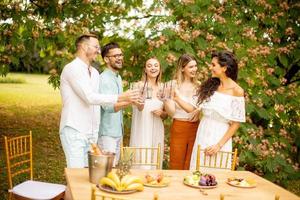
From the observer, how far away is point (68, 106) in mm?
3551

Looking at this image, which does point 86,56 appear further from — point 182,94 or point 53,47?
point 53,47

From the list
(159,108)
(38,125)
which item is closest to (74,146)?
(159,108)

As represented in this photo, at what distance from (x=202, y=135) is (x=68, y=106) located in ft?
4.11

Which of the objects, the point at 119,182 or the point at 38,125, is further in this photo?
the point at 38,125

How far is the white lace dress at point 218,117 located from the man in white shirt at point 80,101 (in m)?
0.84

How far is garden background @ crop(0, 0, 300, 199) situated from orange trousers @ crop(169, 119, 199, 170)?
1.02 metres

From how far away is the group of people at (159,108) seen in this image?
11.8 ft

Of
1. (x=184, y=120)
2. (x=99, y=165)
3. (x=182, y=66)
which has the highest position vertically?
(x=182, y=66)

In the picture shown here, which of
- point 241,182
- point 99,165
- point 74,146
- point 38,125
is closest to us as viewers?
point 99,165

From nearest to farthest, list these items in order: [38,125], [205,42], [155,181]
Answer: [155,181] → [205,42] → [38,125]

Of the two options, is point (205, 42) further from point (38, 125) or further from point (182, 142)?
point (38, 125)

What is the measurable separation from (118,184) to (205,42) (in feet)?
10.3

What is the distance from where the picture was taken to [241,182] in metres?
2.99

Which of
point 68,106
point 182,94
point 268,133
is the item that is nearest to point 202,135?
point 182,94
